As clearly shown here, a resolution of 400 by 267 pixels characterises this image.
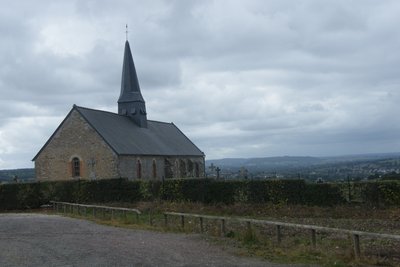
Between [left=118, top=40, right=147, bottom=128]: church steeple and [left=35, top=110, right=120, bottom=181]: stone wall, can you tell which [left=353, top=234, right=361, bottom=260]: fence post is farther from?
[left=118, top=40, right=147, bottom=128]: church steeple

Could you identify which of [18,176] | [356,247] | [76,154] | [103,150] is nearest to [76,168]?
[76,154]

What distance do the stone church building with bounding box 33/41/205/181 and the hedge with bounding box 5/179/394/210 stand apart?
281 inches

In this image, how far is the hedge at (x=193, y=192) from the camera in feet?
78.9

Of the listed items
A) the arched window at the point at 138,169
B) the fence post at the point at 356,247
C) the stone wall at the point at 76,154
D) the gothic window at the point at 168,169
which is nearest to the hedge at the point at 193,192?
the stone wall at the point at 76,154

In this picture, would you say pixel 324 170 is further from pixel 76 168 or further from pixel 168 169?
pixel 76 168

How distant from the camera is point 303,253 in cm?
1087

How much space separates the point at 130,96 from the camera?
52.2 metres

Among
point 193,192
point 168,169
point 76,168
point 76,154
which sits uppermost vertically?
point 76,154

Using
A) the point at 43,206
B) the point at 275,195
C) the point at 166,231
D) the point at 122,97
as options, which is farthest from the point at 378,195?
the point at 122,97

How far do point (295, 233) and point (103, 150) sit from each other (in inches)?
1046

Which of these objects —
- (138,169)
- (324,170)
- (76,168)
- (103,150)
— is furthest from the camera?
(324,170)

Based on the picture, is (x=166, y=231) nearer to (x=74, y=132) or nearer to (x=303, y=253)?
(x=303, y=253)

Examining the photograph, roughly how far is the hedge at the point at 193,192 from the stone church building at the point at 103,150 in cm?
714

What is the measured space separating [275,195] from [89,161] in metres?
19.2
